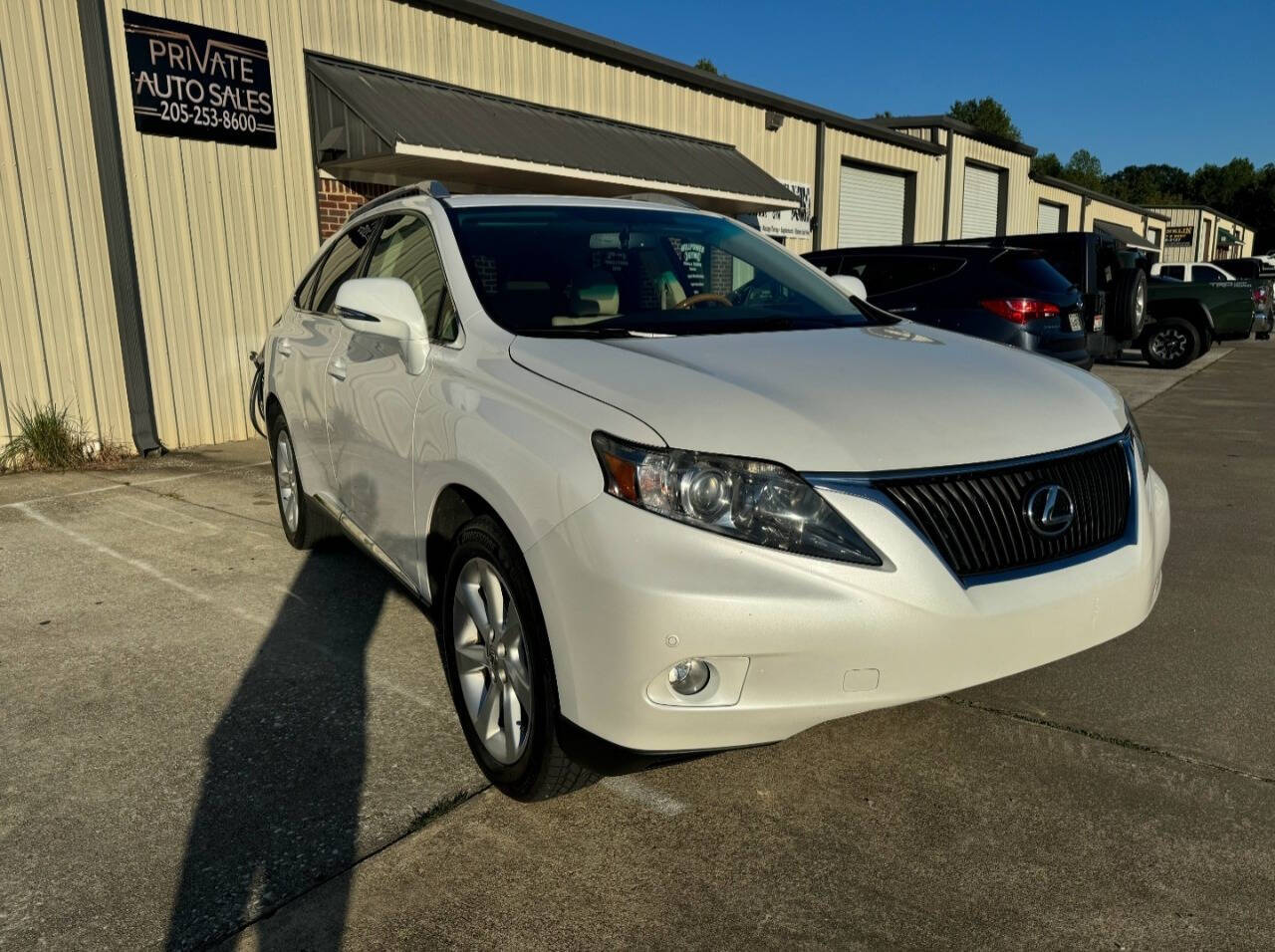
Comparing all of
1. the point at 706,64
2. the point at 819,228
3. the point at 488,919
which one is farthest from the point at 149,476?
the point at 706,64

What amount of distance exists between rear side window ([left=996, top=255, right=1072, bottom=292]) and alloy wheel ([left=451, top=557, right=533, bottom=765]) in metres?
6.53

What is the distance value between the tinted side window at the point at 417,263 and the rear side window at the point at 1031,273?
5689 mm

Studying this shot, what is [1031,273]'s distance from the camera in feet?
26.1

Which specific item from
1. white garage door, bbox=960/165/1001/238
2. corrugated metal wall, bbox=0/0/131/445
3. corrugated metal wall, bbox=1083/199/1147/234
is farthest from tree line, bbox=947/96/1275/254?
corrugated metal wall, bbox=0/0/131/445

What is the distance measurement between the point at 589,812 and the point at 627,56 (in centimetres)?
1199

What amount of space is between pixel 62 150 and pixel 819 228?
43.9 ft

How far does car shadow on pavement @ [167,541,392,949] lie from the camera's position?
7.52 feet

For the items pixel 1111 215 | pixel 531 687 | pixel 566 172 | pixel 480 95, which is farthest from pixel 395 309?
pixel 1111 215

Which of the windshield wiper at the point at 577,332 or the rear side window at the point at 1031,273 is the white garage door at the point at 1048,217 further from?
the windshield wiper at the point at 577,332

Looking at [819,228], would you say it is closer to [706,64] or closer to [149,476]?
[149,476]

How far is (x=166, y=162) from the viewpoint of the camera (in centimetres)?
814

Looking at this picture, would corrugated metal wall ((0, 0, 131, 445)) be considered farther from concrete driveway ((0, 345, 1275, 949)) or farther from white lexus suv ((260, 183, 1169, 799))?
white lexus suv ((260, 183, 1169, 799))

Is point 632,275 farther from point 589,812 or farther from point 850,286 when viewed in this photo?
point 589,812

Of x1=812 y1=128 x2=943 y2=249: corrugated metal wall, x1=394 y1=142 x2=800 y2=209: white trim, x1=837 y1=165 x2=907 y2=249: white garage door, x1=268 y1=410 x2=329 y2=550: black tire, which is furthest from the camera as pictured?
x1=837 y1=165 x2=907 y2=249: white garage door
